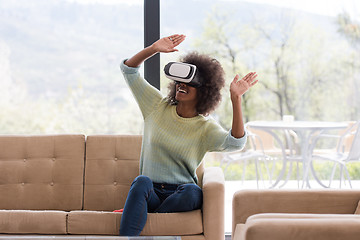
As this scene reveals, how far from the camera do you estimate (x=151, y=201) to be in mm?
2617

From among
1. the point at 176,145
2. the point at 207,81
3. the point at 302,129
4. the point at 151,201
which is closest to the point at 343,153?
the point at 302,129

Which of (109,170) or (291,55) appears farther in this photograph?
(291,55)

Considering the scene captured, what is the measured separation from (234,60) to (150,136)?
2536 millimetres

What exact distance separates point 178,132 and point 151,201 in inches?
16.1

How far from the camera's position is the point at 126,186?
10.0ft

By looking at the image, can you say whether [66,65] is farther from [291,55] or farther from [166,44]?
[291,55]

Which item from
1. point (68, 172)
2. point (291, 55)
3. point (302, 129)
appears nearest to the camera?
point (68, 172)

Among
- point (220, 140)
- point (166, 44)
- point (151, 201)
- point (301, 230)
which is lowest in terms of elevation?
point (151, 201)

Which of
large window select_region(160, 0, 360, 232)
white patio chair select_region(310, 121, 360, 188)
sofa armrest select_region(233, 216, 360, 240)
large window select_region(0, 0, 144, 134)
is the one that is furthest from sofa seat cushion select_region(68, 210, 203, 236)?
large window select_region(160, 0, 360, 232)

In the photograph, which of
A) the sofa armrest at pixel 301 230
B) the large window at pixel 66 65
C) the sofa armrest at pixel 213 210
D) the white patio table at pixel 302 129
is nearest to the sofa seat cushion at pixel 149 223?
the sofa armrest at pixel 213 210

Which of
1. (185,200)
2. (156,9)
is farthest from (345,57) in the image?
(185,200)

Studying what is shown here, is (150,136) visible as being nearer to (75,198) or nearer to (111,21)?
(75,198)

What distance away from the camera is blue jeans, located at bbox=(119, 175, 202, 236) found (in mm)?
2459

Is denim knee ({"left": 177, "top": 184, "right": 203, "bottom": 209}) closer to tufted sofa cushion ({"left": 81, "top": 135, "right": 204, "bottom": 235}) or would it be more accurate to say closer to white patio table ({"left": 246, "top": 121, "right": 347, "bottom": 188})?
tufted sofa cushion ({"left": 81, "top": 135, "right": 204, "bottom": 235})
